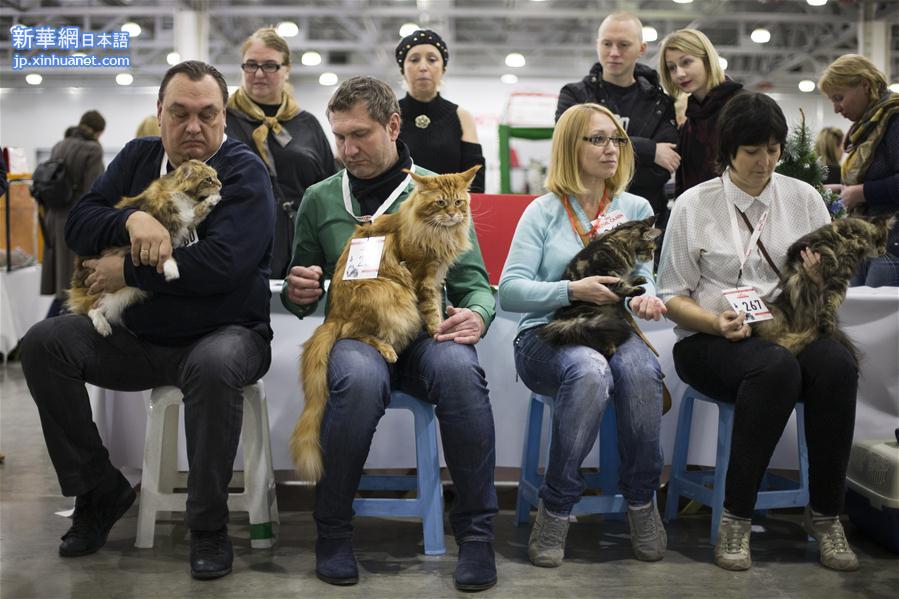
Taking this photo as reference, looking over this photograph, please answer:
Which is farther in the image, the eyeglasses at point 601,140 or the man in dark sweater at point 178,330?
the eyeglasses at point 601,140

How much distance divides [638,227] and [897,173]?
4.87 ft

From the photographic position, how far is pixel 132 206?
2.27 metres

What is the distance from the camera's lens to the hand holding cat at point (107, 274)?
221cm

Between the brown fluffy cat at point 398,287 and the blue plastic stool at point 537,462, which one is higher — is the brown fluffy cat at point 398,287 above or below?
above

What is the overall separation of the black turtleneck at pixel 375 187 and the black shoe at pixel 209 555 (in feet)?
3.23

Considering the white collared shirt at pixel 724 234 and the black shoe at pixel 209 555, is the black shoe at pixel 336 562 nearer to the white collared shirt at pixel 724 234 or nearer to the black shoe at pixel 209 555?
→ the black shoe at pixel 209 555

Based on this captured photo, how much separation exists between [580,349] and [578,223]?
421mm

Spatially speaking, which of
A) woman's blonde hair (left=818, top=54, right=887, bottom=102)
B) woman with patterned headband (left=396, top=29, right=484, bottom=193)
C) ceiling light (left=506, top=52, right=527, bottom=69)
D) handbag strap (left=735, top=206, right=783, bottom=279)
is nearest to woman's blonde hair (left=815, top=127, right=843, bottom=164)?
woman's blonde hair (left=818, top=54, right=887, bottom=102)

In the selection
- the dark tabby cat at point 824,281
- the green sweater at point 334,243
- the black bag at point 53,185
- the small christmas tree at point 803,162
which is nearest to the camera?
the dark tabby cat at point 824,281

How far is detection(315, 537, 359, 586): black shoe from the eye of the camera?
6.94 ft

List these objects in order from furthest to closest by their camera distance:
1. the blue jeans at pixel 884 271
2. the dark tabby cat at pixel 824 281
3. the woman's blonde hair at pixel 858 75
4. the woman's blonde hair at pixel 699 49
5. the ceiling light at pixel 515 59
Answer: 1. the ceiling light at pixel 515 59
2. the woman's blonde hair at pixel 858 75
3. the woman's blonde hair at pixel 699 49
4. the blue jeans at pixel 884 271
5. the dark tabby cat at pixel 824 281

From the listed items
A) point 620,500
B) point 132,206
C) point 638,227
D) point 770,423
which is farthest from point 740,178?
point 132,206

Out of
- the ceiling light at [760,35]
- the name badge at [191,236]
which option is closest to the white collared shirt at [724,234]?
the name badge at [191,236]

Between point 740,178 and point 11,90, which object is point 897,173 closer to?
point 740,178
